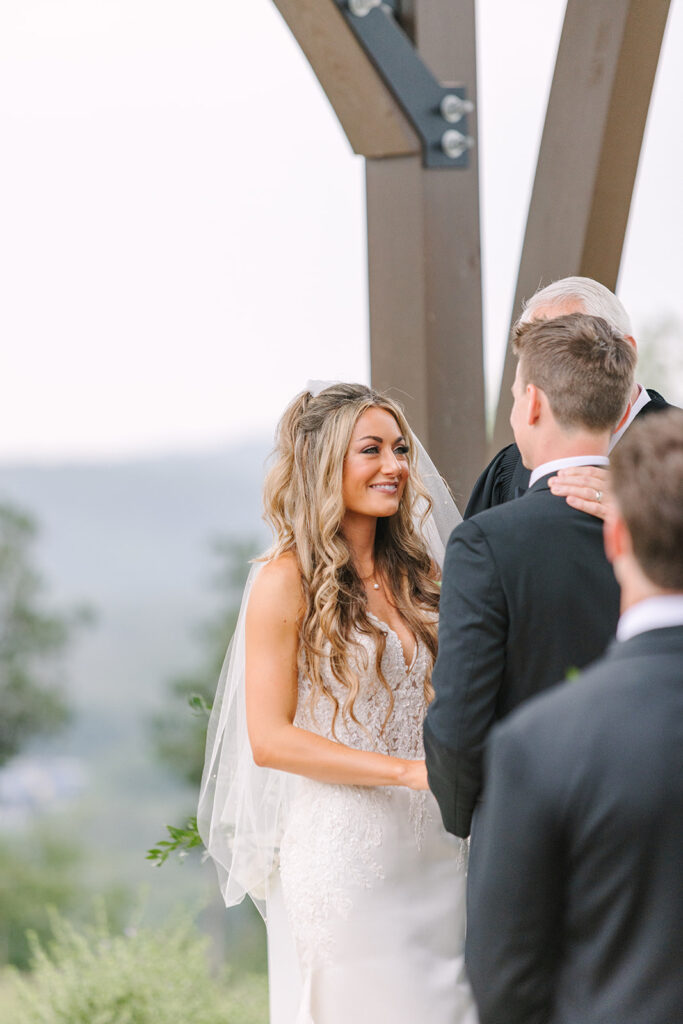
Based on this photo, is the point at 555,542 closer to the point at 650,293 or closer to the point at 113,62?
the point at 650,293

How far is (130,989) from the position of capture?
4.09 m

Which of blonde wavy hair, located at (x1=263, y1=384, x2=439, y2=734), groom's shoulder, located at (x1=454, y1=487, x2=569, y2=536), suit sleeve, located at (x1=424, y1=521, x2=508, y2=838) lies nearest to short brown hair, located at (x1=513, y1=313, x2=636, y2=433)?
groom's shoulder, located at (x1=454, y1=487, x2=569, y2=536)

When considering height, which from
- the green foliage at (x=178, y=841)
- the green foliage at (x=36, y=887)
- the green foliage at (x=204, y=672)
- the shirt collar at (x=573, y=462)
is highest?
the shirt collar at (x=573, y=462)

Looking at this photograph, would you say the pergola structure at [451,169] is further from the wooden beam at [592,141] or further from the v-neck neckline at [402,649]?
the v-neck neckline at [402,649]

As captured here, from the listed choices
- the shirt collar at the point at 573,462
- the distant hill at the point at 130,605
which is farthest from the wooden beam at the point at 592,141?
the distant hill at the point at 130,605

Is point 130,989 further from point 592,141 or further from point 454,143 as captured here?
point 592,141

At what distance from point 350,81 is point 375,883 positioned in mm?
1734

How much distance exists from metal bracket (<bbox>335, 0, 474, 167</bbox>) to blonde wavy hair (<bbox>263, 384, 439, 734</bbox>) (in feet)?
1.89

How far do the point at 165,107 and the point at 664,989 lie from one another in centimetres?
885

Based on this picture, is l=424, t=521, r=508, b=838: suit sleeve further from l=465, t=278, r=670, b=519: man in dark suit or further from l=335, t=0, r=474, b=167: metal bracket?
l=335, t=0, r=474, b=167: metal bracket

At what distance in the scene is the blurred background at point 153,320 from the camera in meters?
8.31

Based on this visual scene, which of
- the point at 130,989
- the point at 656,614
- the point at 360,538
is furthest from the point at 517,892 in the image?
the point at 130,989

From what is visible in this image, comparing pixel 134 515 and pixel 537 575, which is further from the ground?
pixel 537 575

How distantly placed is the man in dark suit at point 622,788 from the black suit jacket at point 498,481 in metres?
1.35
